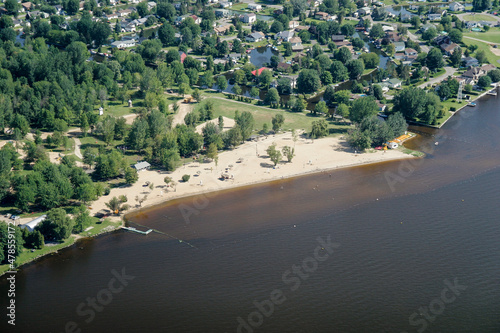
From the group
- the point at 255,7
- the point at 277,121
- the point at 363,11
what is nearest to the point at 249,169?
the point at 277,121

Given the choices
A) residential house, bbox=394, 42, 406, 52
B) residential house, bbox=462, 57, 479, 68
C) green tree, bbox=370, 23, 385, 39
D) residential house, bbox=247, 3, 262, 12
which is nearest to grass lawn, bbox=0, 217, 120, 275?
residential house, bbox=462, 57, 479, 68

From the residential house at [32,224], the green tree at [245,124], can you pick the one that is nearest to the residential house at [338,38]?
the green tree at [245,124]

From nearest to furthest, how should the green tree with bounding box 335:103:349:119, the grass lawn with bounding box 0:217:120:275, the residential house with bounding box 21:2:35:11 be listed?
the grass lawn with bounding box 0:217:120:275, the green tree with bounding box 335:103:349:119, the residential house with bounding box 21:2:35:11

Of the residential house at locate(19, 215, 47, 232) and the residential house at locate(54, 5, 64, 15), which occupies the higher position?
the residential house at locate(54, 5, 64, 15)

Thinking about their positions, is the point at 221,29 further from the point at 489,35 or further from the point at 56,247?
the point at 56,247

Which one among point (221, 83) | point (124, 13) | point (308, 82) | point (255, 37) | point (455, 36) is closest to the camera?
point (308, 82)

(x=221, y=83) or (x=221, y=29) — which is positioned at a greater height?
(x=221, y=29)

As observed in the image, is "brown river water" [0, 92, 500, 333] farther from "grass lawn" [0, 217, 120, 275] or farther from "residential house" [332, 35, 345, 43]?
"residential house" [332, 35, 345, 43]
